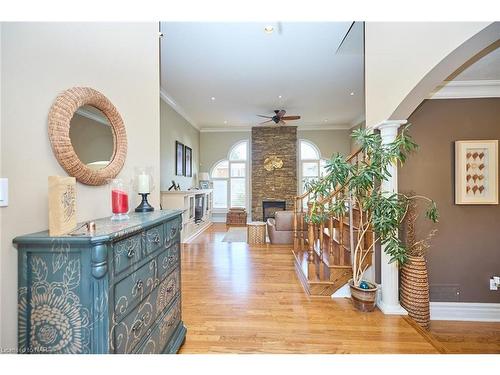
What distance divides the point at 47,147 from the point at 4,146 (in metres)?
0.17

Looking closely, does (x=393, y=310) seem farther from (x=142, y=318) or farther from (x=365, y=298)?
(x=142, y=318)

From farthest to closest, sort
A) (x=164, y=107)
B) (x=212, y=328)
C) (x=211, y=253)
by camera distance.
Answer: (x=164, y=107) → (x=211, y=253) → (x=212, y=328)

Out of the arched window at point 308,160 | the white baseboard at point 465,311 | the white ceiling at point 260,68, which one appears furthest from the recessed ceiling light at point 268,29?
the arched window at point 308,160

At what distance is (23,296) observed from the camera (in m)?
1.06

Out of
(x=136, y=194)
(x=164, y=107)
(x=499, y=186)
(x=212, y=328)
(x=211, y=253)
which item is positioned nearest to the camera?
(x=136, y=194)

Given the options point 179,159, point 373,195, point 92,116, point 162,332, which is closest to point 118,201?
point 92,116

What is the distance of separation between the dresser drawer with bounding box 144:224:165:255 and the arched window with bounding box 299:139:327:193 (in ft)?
25.5

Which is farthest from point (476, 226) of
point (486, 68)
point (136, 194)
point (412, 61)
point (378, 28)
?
point (136, 194)

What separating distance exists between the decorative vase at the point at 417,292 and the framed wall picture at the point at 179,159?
5578 millimetres

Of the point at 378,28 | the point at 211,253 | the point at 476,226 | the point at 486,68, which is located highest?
the point at 378,28

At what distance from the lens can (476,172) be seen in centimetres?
285

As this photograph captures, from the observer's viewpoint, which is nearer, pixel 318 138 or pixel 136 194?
pixel 136 194

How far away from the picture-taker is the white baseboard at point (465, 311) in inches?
113
